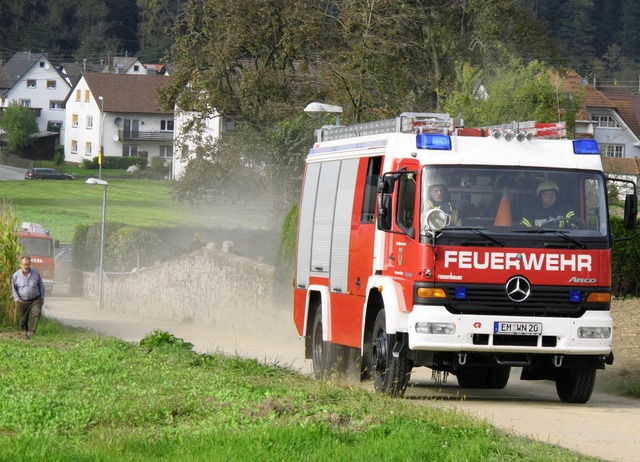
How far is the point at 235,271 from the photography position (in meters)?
38.9

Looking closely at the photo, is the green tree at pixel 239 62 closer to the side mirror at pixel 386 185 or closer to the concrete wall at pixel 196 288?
the concrete wall at pixel 196 288

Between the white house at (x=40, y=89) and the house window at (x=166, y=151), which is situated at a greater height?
the white house at (x=40, y=89)

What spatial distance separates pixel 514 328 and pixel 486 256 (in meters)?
0.80

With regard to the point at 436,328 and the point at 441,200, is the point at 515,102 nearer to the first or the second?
the point at 441,200

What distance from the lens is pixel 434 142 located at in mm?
14227

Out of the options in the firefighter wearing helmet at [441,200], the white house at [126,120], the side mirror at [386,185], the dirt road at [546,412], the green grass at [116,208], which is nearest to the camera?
the dirt road at [546,412]

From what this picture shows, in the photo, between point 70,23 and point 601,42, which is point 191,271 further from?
point 70,23

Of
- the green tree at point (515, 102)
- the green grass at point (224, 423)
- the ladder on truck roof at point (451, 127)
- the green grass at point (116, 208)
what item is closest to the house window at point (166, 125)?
the green grass at point (116, 208)

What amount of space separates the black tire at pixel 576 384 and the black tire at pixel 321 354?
2889mm

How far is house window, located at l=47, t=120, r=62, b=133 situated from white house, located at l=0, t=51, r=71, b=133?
28 centimetres

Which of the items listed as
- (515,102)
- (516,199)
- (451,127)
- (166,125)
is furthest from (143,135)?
(516,199)

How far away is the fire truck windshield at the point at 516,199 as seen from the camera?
13961 millimetres

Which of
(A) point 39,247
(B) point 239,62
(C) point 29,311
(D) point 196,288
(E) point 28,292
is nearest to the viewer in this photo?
(E) point 28,292

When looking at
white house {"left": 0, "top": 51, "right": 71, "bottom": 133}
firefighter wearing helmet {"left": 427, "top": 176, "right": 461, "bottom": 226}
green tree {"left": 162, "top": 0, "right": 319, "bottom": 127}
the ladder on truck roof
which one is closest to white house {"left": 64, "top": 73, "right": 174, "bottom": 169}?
white house {"left": 0, "top": 51, "right": 71, "bottom": 133}
